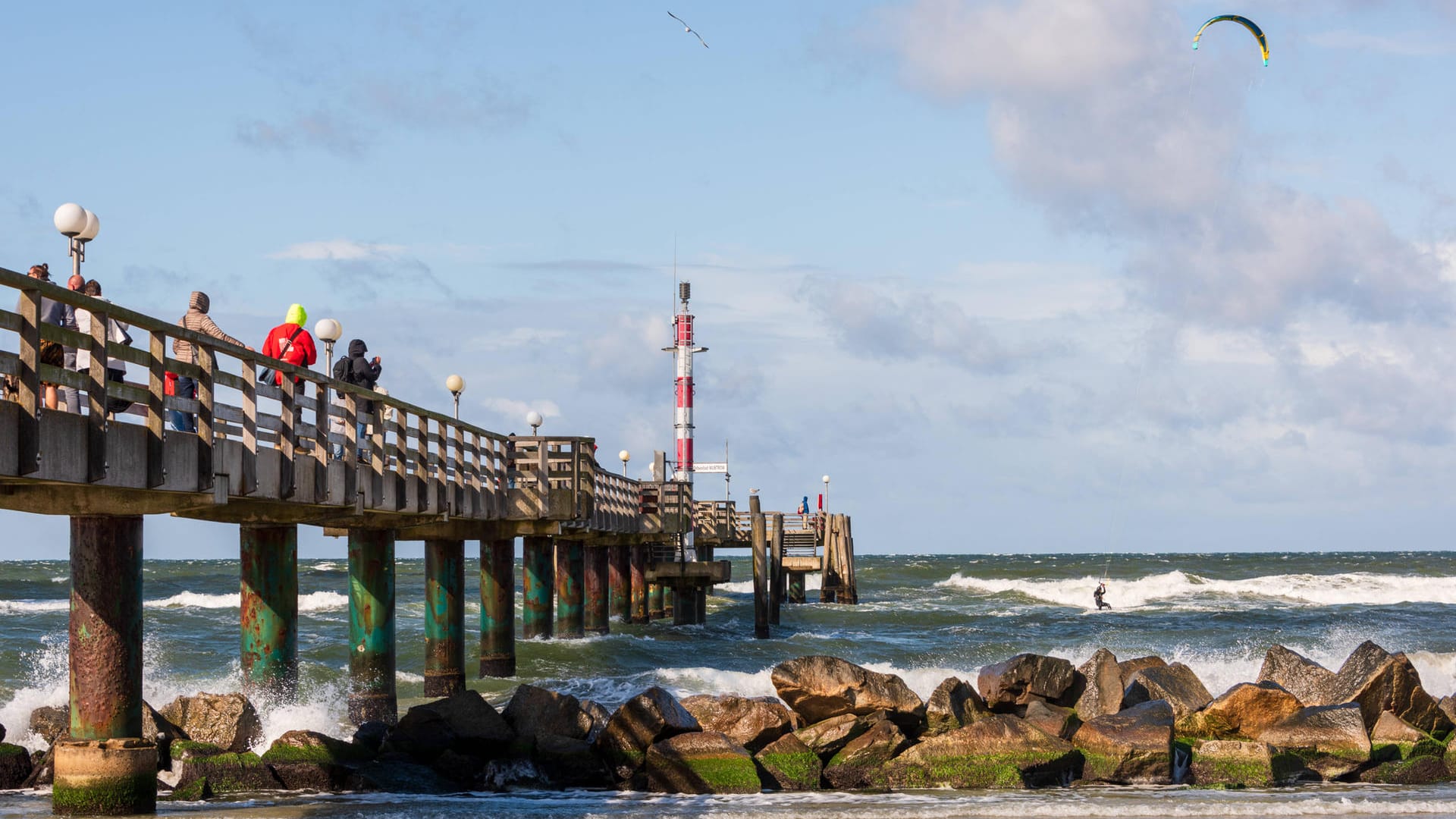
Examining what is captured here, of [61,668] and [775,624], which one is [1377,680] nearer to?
[61,668]

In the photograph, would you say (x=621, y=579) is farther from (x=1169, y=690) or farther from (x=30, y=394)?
(x=30, y=394)

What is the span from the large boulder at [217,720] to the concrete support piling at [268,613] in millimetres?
1207

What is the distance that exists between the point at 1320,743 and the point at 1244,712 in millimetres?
877

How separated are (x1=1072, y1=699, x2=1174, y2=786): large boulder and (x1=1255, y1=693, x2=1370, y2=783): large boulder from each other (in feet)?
3.59

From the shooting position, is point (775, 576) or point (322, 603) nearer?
point (775, 576)

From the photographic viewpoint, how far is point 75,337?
1009cm

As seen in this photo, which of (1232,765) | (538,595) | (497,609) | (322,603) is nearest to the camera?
(1232,765)

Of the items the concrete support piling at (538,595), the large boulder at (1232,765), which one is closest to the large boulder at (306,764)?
the large boulder at (1232,765)

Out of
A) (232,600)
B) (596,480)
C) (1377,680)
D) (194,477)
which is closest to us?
(194,477)

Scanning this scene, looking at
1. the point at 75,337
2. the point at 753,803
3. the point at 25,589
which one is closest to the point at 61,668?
the point at 753,803

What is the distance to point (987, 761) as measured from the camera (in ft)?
50.1

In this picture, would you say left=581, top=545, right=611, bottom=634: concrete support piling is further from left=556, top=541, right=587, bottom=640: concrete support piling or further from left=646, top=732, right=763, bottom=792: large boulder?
left=646, top=732, right=763, bottom=792: large boulder

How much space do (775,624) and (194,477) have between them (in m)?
31.6

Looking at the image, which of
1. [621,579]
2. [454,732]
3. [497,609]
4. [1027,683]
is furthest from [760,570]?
[454,732]
